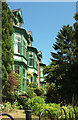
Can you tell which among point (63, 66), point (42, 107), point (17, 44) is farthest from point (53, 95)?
point (42, 107)

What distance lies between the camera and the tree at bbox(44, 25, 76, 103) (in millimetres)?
13781

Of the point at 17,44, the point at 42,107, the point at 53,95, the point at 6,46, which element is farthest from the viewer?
the point at 53,95

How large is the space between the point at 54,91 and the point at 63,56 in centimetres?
548

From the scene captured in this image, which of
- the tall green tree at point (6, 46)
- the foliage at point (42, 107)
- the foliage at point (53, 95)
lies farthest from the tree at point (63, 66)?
the tall green tree at point (6, 46)

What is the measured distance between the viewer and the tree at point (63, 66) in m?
13.8

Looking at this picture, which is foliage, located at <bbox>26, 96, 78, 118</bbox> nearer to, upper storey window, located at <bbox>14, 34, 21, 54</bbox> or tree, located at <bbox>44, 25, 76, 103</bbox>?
tree, located at <bbox>44, 25, 76, 103</bbox>

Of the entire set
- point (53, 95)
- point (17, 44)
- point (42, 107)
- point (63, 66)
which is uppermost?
point (17, 44)

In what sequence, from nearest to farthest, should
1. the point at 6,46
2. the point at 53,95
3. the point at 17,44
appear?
the point at 6,46, the point at 17,44, the point at 53,95

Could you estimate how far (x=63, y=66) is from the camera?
1584 cm

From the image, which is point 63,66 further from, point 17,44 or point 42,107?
point 42,107

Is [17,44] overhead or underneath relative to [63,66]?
overhead

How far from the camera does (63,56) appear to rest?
19.6 meters

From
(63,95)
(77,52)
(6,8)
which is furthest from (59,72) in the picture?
(6,8)

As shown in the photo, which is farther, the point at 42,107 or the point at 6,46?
the point at 6,46
